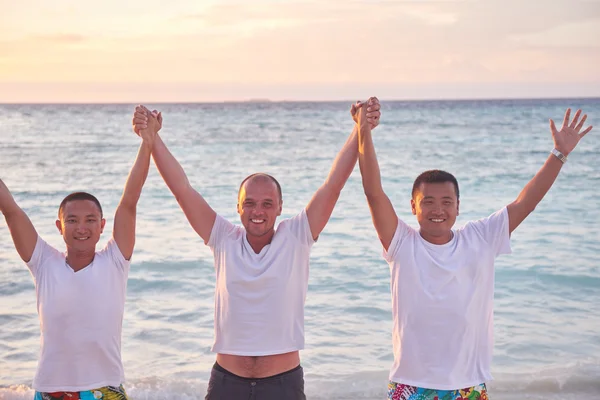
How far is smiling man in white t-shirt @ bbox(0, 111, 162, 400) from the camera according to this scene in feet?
14.4

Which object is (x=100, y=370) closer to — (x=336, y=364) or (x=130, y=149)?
(x=336, y=364)

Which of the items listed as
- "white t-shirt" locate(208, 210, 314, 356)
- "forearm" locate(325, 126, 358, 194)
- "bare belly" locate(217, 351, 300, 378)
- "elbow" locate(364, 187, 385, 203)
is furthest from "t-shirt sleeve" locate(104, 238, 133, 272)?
"elbow" locate(364, 187, 385, 203)

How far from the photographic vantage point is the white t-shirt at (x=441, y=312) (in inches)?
169

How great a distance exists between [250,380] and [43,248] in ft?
4.51

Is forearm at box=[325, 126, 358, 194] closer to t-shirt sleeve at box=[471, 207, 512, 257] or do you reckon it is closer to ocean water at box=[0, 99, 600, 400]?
t-shirt sleeve at box=[471, 207, 512, 257]

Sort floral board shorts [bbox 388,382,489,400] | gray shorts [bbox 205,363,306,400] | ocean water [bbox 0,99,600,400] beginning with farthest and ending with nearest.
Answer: ocean water [bbox 0,99,600,400] → gray shorts [bbox 205,363,306,400] → floral board shorts [bbox 388,382,489,400]

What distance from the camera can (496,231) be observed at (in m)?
4.59

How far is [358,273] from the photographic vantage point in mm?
11117

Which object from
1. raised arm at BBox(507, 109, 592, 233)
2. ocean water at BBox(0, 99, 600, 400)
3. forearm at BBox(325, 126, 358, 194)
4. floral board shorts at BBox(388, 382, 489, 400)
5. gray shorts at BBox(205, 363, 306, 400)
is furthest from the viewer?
ocean water at BBox(0, 99, 600, 400)

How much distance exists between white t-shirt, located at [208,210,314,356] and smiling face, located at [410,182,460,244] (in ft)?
2.29

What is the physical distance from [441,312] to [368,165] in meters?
0.90

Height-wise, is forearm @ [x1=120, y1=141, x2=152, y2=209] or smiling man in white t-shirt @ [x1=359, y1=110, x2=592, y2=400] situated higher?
forearm @ [x1=120, y1=141, x2=152, y2=209]

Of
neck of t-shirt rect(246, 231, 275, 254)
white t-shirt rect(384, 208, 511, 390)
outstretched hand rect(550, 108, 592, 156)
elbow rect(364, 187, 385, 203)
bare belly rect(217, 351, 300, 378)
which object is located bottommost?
bare belly rect(217, 351, 300, 378)

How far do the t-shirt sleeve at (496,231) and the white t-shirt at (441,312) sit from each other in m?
0.06
